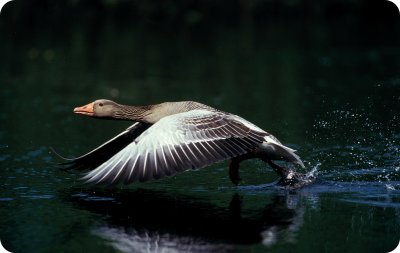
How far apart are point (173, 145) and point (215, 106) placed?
8.21 m

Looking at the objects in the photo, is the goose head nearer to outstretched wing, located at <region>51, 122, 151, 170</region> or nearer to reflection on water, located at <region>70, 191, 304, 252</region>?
outstretched wing, located at <region>51, 122, 151, 170</region>

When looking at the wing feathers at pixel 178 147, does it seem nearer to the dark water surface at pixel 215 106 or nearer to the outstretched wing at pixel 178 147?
the outstretched wing at pixel 178 147

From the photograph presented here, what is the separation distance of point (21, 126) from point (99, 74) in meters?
8.17

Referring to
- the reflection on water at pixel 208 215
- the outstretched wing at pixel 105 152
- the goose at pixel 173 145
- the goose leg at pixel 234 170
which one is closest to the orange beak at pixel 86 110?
the goose at pixel 173 145

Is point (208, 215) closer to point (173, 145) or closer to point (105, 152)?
point (173, 145)

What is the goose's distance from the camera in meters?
6.93

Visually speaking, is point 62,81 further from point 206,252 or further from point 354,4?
point 206,252

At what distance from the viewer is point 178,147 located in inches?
290

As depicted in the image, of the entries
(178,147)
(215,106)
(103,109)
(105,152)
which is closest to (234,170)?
(178,147)

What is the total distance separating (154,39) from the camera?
2481 centimetres

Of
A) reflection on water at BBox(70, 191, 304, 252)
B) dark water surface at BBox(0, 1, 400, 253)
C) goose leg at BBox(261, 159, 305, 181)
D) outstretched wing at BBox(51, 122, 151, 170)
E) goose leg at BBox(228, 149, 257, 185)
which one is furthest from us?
outstretched wing at BBox(51, 122, 151, 170)

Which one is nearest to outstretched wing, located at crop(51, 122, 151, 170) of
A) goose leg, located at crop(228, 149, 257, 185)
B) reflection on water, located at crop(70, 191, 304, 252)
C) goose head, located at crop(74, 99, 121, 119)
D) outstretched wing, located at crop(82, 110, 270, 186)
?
goose head, located at crop(74, 99, 121, 119)

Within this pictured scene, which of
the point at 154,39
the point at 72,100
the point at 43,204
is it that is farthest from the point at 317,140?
the point at 154,39

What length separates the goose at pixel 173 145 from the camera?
6934mm
